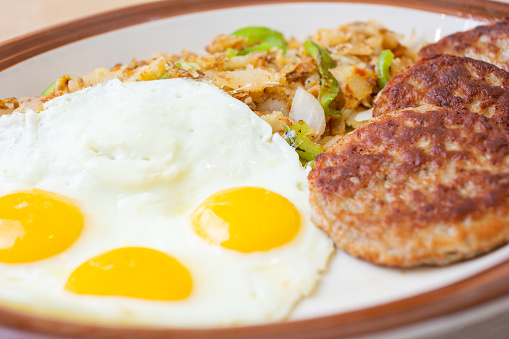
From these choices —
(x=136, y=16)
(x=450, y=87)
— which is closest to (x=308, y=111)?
(x=450, y=87)

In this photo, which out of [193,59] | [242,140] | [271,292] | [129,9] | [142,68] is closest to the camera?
[271,292]

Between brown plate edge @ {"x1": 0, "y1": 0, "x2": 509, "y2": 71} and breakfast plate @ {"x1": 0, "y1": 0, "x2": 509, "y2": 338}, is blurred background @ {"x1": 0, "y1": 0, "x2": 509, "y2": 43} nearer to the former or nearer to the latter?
brown plate edge @ {"x1": 0, "y1": 0, "x2": 509, "y2": 71}

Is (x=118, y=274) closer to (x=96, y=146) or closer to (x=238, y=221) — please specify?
(x=238, y=221)

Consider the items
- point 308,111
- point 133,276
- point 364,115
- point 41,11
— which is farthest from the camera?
point 41,11

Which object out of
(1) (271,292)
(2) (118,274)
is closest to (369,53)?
(1) (271,292)

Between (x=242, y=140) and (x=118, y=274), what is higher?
(x=242, y=140)

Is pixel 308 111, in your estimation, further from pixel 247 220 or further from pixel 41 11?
pixel 41 11

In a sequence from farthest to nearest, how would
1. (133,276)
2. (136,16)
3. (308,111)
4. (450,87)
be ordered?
(136,16), (308,111), (450,87), (133,276)
